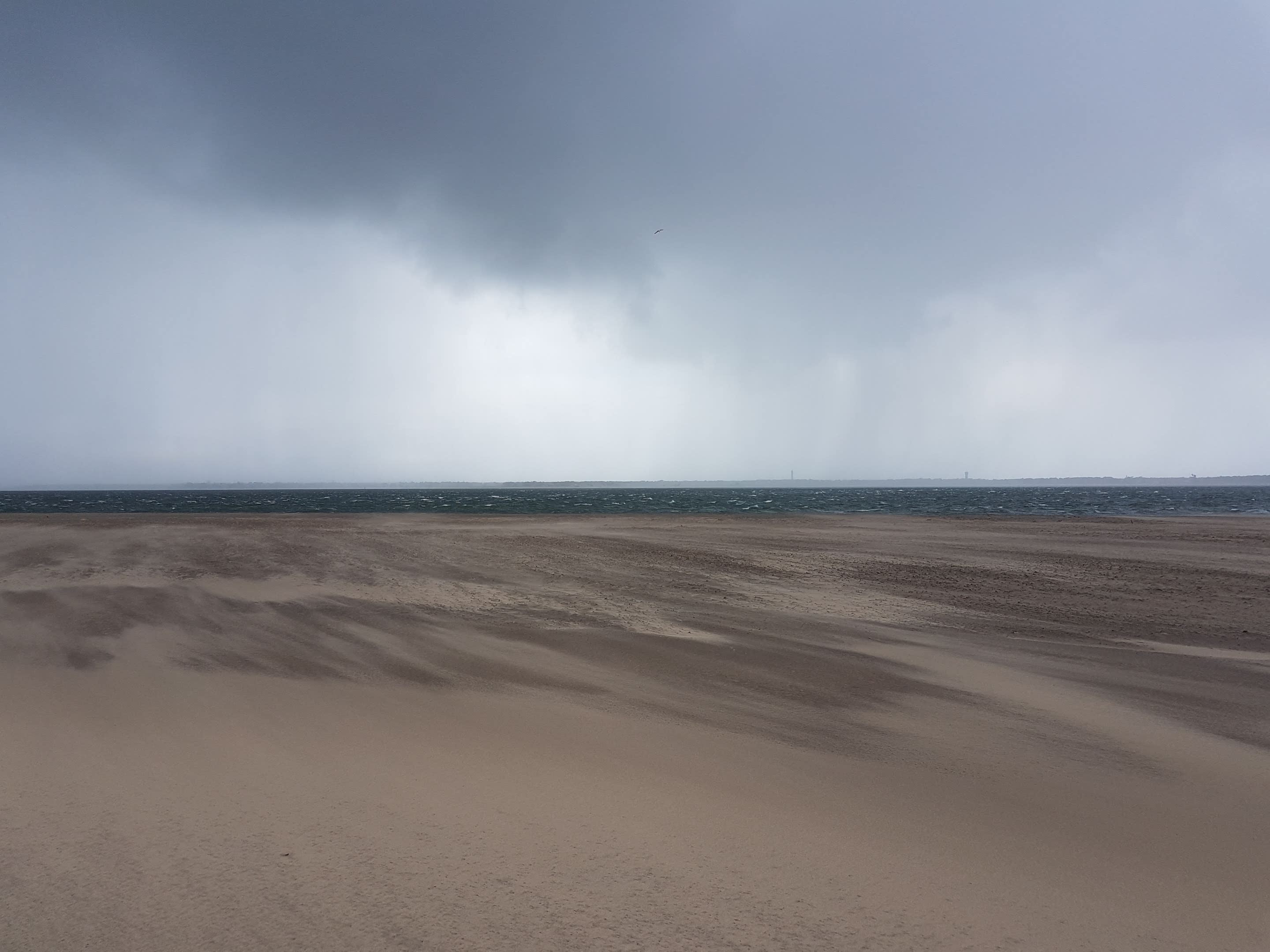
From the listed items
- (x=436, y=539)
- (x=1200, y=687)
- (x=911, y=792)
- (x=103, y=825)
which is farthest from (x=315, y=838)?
(x=436, y=539)

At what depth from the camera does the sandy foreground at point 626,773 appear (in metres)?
3.13

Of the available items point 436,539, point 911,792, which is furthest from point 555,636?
point 436,539

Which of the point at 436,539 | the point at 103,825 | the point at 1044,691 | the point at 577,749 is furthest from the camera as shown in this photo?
the point at 436,539

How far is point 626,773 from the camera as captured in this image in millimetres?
4781

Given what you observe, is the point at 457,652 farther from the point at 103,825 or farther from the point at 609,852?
the point at 609,852

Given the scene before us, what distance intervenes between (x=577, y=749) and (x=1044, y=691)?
5.08 meters

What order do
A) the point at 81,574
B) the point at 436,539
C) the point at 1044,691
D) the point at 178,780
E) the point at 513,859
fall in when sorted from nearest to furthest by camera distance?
1. the point at 513,859
2. the point at 178,780
3. the point at 1044,691
4. the point at 81,574
5. the point at 436,539

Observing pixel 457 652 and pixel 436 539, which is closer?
pixel 457 652

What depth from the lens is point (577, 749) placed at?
5.23 metres

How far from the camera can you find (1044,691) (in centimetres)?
702

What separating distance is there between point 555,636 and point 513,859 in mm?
5618

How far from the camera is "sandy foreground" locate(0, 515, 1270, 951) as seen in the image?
313 centimetres

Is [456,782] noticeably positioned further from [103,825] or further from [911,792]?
[911,792]

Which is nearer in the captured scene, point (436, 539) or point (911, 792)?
point (911, 792)
